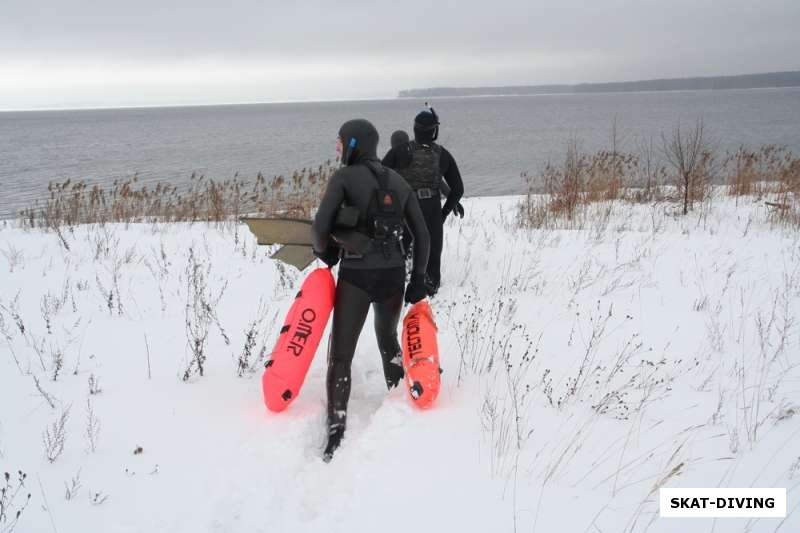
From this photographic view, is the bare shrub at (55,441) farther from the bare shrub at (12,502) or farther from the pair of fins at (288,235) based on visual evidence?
the pair of fins at (288,235)

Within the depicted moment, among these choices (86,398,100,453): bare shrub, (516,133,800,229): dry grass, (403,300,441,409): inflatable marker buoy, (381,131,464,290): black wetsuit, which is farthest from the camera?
(516,133,800,229): dry grass

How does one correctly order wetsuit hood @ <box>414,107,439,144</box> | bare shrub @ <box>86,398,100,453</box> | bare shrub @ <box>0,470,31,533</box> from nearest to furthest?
bare shrub @ <box>0,470,31,533</box>, bare shrub @ <box>86,398,100,453</box>, wetsuit hood @ <box>414,107,439,144</box>

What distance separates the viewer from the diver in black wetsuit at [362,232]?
3725mm

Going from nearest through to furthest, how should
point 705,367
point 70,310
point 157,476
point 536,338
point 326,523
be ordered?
1. point 326,523
2. point 157,476
3. point 705,367
4. point 536,338
5. point 70,310

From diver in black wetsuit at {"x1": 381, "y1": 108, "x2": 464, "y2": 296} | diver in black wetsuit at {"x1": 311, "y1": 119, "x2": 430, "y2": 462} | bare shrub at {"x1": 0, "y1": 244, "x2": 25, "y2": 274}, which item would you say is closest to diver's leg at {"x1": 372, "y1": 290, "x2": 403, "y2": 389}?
diver in black wetsuit at {"x1": 311, "y1": 119, "x2": 430, "y2": 462}

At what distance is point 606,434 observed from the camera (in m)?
3.62

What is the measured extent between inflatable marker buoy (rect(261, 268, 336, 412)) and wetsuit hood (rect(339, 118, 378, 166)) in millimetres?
926

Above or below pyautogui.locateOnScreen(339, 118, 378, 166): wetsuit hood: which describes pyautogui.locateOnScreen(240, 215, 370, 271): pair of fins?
below

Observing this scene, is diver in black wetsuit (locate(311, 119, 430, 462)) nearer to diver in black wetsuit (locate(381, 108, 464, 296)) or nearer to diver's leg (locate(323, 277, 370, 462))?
diver's leg (locate(323, 277, 370, 462))

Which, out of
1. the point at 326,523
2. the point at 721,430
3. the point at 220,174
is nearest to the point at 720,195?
the point at 721,430

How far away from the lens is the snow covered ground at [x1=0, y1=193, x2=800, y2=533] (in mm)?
2938

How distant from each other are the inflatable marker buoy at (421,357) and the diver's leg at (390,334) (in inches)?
5.3

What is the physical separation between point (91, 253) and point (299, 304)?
5.94 meters

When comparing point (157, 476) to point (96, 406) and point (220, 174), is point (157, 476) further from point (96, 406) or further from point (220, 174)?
point (220, 174)
